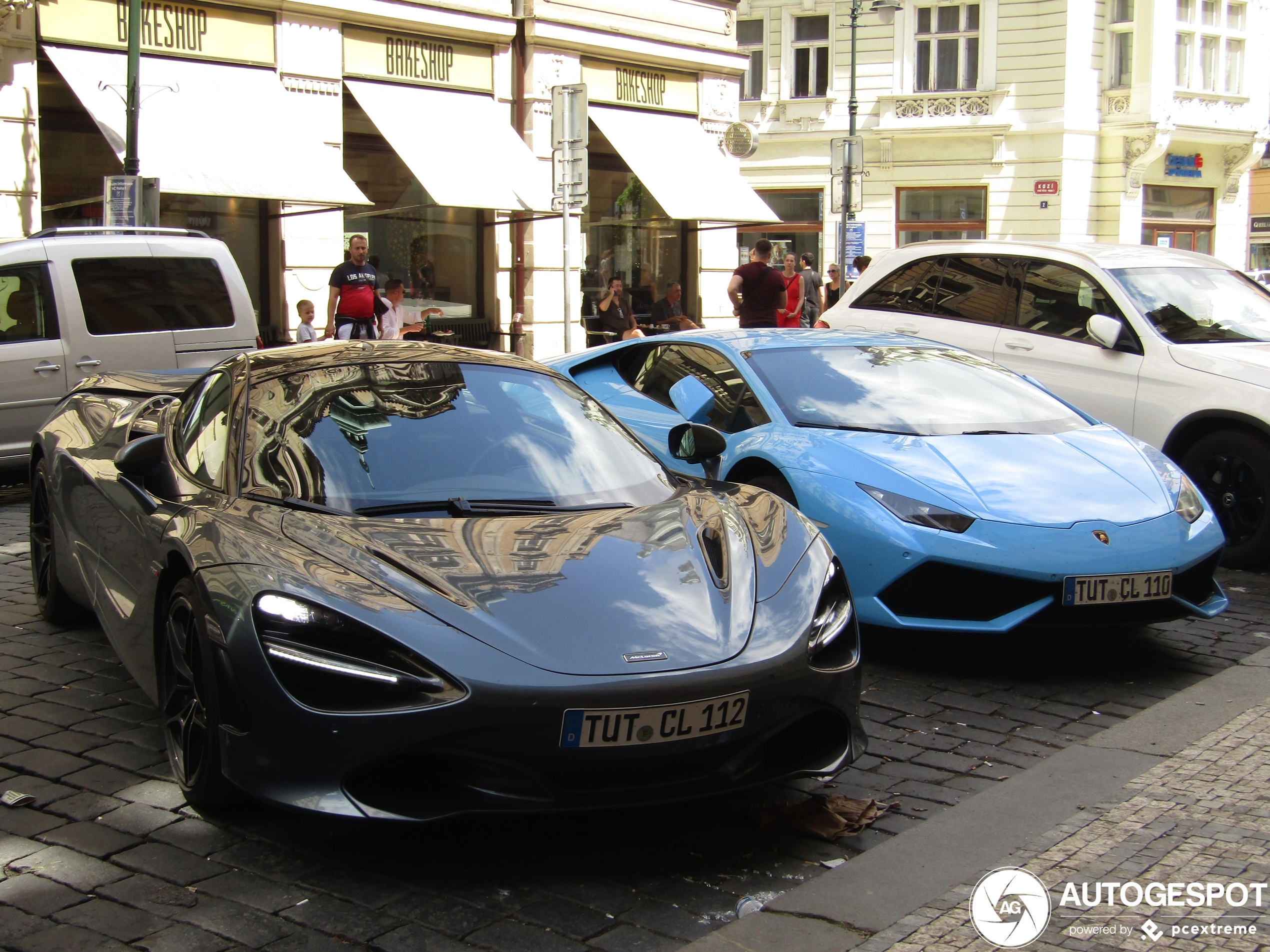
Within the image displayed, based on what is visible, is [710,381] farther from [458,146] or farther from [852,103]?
[852,103]

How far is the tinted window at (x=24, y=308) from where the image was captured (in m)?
9.95

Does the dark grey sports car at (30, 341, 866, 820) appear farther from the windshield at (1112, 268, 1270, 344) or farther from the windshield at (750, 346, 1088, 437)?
the windshield at (1112, 268, 1270, 344)

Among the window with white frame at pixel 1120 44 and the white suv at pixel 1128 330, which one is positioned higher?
the window with white frame at pixel 1120 44

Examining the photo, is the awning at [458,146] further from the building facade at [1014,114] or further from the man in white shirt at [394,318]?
the building facade at [1014,114]

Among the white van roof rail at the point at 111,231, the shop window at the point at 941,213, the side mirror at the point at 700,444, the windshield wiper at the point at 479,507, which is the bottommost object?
the windshield wiper at the point at 479,507

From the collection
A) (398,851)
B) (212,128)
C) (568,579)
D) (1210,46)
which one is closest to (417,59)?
(212,128)

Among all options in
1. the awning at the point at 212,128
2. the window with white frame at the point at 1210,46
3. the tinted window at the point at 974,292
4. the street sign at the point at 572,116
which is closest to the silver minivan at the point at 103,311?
the awning at the point at 212,128

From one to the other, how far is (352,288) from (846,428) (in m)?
9.03

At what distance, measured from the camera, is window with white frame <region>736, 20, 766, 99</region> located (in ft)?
120

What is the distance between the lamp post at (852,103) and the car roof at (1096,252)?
34.3 ft

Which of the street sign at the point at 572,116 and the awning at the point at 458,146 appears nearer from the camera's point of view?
the street sign at the point at 572,116

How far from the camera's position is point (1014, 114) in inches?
1362

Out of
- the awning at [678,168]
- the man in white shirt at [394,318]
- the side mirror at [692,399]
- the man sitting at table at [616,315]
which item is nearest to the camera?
the side mirror at [692,399]

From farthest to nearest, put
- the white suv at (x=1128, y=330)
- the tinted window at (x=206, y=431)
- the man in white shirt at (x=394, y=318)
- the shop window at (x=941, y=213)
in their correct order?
the shop window at (x=941, y=213) → the man in white shirt at (x=394, y=318) → the white suv at (x=1128, y=330) → the tinted window at (x=206, y=431)
